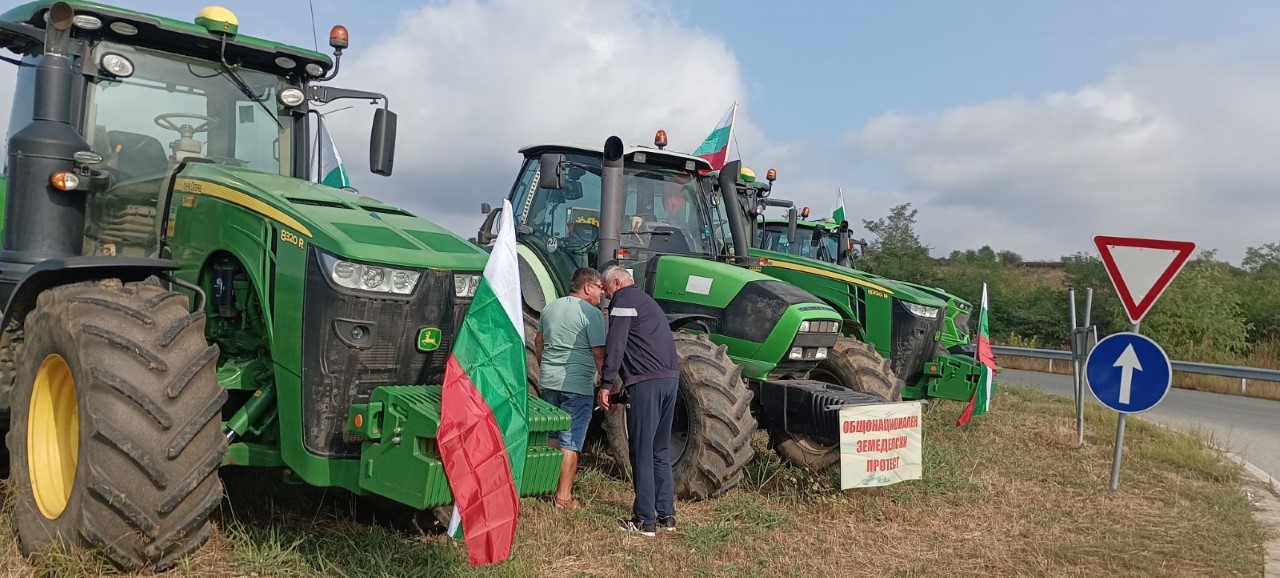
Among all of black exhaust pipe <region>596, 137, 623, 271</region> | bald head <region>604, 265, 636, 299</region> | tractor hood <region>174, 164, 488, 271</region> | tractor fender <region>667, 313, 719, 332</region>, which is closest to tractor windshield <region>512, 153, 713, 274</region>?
black exhaust pipe <region>596, 137, 623, 271</region>

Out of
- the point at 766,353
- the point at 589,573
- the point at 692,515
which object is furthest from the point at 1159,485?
the point at 589,573

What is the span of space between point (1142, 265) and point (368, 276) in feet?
18.8

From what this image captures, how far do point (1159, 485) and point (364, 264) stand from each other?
6.51 m

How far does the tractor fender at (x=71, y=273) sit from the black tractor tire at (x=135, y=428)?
0.22m

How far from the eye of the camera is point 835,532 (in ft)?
18.7

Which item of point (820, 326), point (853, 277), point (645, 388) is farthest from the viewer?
point (853, 277)

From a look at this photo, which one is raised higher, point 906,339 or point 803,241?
point 803,241

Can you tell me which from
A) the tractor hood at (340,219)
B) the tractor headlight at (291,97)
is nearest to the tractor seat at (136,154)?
the tractor hood at (340,219)

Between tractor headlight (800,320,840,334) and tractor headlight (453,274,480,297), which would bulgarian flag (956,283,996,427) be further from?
tractor headlight (453,274,480,297)

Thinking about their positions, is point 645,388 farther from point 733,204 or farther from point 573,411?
point 733,204

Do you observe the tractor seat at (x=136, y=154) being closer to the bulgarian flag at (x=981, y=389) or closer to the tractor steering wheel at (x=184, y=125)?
the tractor steering wheel at (x=184, y=125)

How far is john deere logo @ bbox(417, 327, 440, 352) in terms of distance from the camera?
4.36m

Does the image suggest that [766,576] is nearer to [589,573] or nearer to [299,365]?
[589,573]

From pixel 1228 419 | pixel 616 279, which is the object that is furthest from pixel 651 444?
pixel 1228 419
